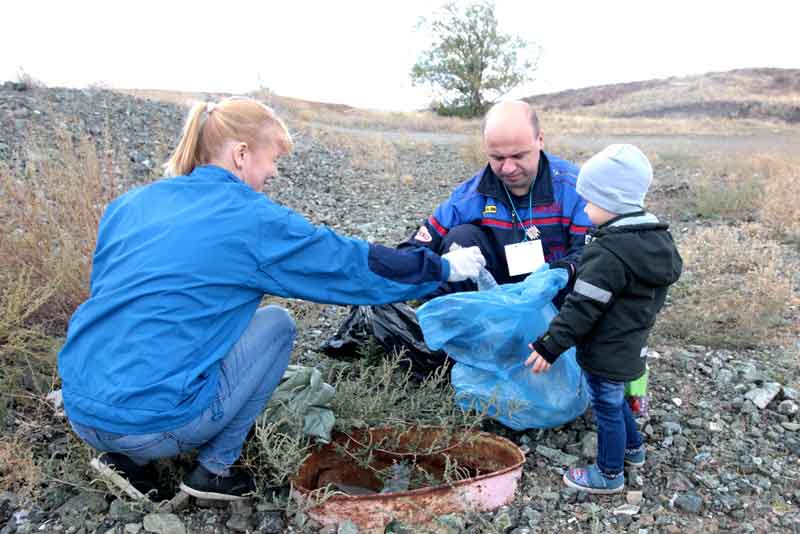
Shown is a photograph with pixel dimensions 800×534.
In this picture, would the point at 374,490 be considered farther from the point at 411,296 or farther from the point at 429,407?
the point at 411,296

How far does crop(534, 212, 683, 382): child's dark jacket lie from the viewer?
2076 millimetres

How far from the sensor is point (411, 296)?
7.28 feet

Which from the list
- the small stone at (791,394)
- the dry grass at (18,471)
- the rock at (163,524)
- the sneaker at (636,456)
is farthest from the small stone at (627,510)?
the dry grass at (18,471)

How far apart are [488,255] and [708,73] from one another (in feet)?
148

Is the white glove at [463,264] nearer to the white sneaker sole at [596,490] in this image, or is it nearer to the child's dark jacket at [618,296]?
the child's dark jacket at [618,296]

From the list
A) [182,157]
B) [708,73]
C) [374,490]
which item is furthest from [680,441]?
[708,73]

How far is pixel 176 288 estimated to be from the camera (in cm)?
180

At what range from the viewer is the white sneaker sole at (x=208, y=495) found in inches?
82.2

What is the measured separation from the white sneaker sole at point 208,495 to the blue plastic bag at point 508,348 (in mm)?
894

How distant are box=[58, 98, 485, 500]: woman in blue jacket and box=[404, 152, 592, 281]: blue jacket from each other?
96 cm

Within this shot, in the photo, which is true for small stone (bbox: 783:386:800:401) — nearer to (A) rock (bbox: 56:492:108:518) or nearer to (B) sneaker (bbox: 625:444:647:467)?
(B) sneaker (bbox: 625:444:647:467)

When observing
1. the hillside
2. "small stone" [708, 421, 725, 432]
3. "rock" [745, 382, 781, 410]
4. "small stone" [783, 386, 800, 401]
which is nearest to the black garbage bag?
"small stone" [708, 421, 725, 432]

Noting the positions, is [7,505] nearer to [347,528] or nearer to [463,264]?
[347,528]

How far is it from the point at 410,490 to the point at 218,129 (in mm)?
1284
